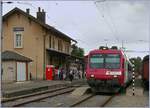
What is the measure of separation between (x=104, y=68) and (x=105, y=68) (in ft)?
0.20

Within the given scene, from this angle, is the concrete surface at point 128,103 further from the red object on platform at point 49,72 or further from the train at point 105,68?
the red object on platform at point 49,72

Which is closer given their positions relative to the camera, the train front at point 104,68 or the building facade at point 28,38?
the train front at point 104,68

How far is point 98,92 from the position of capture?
1107 inches

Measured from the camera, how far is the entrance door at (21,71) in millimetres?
43031

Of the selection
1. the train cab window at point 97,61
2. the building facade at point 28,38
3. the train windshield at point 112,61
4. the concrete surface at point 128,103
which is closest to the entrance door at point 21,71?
the building facade at point 28,38

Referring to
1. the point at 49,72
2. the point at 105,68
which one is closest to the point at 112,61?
the point at 105,68

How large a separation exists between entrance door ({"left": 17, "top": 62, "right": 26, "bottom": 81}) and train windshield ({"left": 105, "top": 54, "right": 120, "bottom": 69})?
1769 centimetres

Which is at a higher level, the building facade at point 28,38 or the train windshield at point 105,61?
the building facade at point 28,38

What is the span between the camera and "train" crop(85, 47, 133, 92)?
85.0ft

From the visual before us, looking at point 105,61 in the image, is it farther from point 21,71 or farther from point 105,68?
point 21,71

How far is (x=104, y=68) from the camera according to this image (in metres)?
26.4

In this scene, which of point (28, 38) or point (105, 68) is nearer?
point (105, 68)

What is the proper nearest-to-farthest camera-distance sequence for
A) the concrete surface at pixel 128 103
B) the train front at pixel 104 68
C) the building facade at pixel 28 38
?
the concrete surface at pixel 128 103, the train front at pixel 104 68, the building facade at pixel 28 38

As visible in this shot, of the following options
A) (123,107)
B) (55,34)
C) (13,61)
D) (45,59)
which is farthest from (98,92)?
(55,34)
